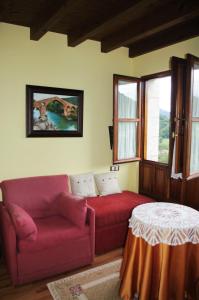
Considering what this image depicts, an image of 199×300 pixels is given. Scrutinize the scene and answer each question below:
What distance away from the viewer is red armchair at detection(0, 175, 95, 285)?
7.59 ft

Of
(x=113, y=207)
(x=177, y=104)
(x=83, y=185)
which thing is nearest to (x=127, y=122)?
(x=177, y=104)

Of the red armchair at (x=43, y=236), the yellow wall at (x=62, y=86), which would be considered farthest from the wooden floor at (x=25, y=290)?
the yellow wall at (x=62, y=86)

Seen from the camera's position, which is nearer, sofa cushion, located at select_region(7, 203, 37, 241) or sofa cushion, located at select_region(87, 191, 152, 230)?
sofa cushion, located at select_region(7, 203, 37, 241)

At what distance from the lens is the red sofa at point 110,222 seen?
2900 millimetres

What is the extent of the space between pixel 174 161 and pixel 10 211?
78.7 inches

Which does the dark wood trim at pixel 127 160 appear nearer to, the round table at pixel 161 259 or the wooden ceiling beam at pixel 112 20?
the round table at pixel 161 259

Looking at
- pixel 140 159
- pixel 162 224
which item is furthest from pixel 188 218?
pixel 140 159

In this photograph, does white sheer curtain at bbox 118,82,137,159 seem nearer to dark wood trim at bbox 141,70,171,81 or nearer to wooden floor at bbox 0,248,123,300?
dark wood trim at bbox 141,70,171,81

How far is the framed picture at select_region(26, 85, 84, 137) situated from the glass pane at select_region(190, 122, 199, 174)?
4.85 feet

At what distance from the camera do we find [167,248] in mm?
1913

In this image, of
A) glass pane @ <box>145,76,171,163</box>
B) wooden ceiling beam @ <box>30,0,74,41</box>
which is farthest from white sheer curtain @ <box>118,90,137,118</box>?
wooden ceiling beam @ <box>30,0,74,41</box>

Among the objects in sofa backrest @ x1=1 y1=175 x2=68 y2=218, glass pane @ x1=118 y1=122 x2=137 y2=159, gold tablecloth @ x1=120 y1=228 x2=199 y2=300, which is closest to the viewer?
gold tablecloth @ x1=120 y1=228 x2=199 y2=300

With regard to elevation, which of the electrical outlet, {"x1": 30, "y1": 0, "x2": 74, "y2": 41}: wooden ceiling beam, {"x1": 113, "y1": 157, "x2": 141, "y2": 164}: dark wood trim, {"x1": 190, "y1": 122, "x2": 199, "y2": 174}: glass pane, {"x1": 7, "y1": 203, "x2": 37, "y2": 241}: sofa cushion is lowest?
{"x1": 7, "y1": 203, "x2": 37, "y2": 241}: sofa cushion

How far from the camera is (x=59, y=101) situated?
3314 millimetres
